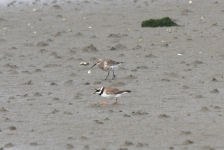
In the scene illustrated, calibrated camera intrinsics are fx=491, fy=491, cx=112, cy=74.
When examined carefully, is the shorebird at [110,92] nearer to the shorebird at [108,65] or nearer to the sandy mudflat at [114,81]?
the sandy mudflat at [114,81]

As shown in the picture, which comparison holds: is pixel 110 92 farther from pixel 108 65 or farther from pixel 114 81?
pixel 108 65

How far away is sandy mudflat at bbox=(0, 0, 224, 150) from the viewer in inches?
407

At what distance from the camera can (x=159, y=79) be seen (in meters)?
15.5

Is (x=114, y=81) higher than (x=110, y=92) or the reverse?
the reverse

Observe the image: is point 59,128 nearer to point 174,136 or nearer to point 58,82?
point 174,136

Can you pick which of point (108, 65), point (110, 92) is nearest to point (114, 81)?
point (108, 65)

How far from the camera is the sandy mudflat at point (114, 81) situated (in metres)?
A: 10.3

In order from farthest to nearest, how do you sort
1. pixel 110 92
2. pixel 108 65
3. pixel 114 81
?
pixel 108 65 → pixel 114 81 → pixel 110 92

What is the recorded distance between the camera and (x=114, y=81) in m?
15.6

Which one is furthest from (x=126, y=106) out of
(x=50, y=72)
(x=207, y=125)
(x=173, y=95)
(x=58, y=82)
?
(x=50, y=72)

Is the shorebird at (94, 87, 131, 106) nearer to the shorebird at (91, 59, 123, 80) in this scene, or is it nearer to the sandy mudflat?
the sandy mudflat

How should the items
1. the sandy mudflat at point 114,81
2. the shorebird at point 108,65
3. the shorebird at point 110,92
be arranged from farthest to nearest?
the shorebird at point 108,65, the shorebird at point 110,92, the sandy mudflat at point 114,81

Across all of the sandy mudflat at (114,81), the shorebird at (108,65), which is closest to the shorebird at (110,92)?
the sandy mudflat at (114,81)

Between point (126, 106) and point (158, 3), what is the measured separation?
18225 mm
